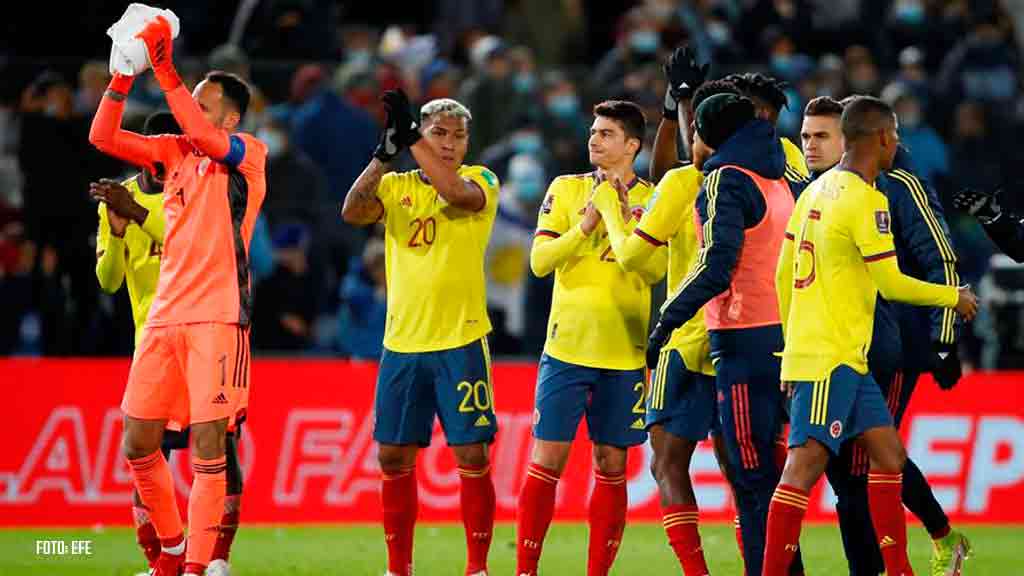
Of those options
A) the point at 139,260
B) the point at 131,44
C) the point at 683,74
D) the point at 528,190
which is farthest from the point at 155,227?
the point at 528,190

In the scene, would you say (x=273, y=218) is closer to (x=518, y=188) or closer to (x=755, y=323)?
(x=518, y=188)

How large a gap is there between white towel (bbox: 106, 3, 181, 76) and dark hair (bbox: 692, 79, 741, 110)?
2.79 meters

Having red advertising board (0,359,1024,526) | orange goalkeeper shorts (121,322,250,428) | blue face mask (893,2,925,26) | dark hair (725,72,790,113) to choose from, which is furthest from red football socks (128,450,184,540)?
blue face mask (893,2,925,26)

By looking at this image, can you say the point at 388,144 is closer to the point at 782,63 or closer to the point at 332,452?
the point at 332,452

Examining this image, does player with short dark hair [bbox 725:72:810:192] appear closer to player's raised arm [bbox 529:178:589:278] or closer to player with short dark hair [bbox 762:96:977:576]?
player with short dark hair [bbox 762:96:977:576]

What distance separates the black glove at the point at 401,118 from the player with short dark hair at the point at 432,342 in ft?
0.69

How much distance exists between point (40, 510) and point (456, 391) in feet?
15.5

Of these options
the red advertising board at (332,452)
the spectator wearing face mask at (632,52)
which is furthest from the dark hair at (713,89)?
the spectator wearing face mask at (632,52)

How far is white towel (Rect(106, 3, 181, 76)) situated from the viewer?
9164 millimetres

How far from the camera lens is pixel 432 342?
32.6 feet

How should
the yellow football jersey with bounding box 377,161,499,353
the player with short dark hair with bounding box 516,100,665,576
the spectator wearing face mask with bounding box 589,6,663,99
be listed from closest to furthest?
the player with short dark hair with bounding box 516,100,665,576
the yellow football jersey with bounding box 377,161,499,353
the spectator wearing face mask with bounding box 589,6,663,99

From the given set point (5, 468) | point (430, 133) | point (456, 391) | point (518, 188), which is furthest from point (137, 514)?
point (518, 188)

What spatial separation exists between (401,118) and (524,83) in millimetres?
8078

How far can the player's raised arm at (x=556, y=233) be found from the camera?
962 cm
